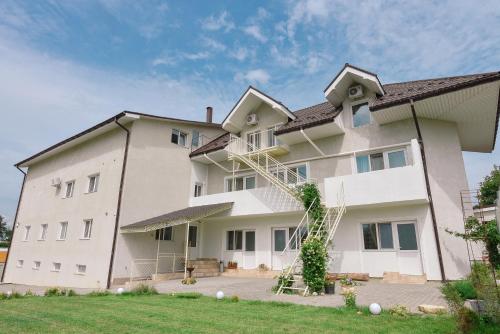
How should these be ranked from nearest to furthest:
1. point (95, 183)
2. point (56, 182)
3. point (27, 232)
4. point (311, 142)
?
1. point (311, 142)
2. point (95, 183)
3. point (56, 182)
4. point (27, 232)

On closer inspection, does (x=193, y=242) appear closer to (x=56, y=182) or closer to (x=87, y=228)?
(x=87, y=228)

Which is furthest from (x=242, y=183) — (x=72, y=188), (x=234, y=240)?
(x=72, y=188)

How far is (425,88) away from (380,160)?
145 inches

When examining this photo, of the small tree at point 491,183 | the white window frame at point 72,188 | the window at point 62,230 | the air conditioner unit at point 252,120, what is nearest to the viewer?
the air conditioner unit at point 252,120

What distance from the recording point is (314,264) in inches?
423

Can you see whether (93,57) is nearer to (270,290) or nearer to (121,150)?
(121,150)

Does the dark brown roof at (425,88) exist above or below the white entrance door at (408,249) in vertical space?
above

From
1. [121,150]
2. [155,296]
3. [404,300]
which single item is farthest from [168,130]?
[404,300]

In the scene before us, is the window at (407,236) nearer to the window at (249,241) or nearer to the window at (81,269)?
the window at (249,241)

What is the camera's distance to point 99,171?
19.5m

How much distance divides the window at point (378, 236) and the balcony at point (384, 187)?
1.17 metres

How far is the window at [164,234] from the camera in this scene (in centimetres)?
1783

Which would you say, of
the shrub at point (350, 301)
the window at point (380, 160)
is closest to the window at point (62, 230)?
the window at point (380, 160)

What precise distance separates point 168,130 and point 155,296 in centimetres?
1137
